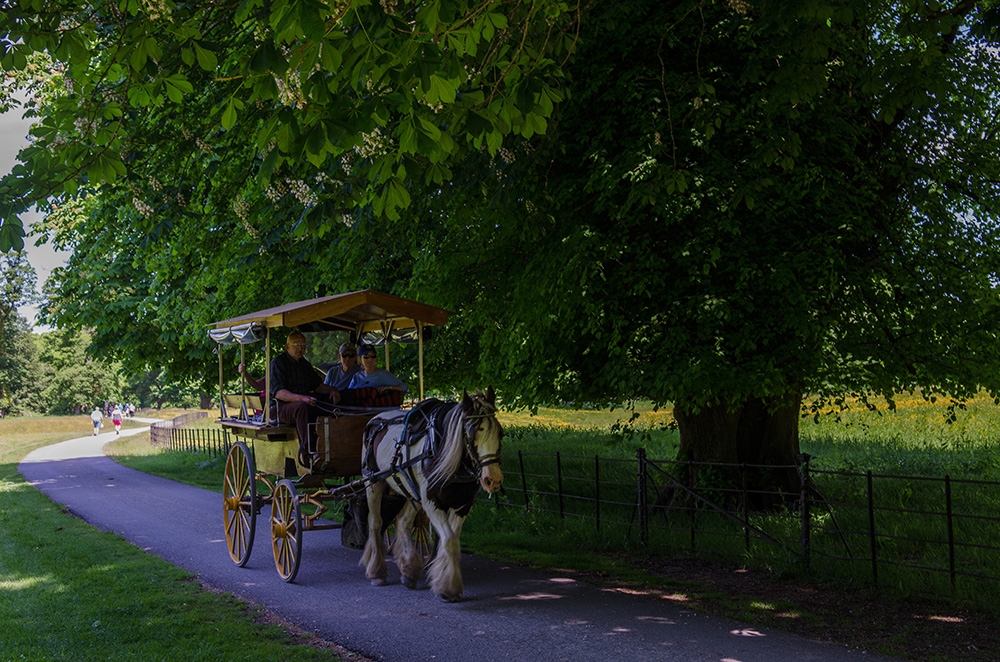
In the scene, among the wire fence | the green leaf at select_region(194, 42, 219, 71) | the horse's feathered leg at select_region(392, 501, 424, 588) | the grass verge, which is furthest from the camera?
the horse's feathered leg at select_region(392, 501, 424, 588)

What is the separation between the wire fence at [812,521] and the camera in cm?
934

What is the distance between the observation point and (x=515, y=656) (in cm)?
702

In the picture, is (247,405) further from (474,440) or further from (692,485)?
(692,485)

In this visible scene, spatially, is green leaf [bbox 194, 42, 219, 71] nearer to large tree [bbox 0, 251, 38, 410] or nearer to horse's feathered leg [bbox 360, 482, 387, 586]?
horse's feathered leg [bbox 360, 482, 387, 586]

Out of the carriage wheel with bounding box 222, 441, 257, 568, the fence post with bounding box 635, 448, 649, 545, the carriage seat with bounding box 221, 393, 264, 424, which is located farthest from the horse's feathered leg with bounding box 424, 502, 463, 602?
the fence post with bounding box 635, 448, 649, 545

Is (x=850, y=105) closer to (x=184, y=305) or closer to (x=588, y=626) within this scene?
(x=588, y=626)

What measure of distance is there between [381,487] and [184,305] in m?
10.8

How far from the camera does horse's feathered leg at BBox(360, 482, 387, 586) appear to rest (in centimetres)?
977

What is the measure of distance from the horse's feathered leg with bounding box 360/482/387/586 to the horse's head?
1.81 metres

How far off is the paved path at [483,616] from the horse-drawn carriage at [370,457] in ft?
1.20

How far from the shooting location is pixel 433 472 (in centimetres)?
877

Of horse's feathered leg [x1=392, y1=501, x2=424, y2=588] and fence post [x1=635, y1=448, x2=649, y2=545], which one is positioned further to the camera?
fence post [x1=635, y1=448, x2=649, y2=545]

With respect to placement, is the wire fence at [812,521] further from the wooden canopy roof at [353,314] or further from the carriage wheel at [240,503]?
the wooden canopy roof at [353,314]

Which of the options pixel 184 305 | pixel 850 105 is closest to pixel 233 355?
pixel 184 305
